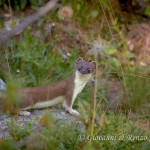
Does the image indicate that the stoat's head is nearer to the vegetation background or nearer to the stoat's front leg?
the vegetation background

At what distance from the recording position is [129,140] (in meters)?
2.79

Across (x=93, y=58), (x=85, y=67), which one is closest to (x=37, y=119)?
(x=85, y=67)

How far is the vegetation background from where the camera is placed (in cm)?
294

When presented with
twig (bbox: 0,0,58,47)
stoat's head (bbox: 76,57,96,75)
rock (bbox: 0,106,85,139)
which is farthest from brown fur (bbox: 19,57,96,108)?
twig (bbox: 0,0,58,47)

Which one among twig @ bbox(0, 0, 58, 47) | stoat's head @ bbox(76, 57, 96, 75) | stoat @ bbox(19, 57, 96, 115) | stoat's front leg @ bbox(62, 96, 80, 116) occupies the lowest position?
stoat's front leg @ bbox(62, 96, 80, 116)

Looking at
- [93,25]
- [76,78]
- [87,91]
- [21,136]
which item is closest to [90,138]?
[21,136]

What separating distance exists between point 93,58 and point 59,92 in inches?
112

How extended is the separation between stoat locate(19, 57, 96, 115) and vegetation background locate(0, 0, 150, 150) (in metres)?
0.20

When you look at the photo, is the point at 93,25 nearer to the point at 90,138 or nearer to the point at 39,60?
the point at 39,60

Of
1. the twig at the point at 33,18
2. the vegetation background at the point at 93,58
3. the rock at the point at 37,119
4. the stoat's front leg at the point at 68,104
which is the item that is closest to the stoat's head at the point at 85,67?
the vegetation background at the point at 93,58

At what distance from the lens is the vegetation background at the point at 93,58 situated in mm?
2938

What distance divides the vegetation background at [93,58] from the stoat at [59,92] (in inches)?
8.0

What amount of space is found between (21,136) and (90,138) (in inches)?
26.8

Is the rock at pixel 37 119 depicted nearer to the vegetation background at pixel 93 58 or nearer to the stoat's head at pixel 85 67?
the vegetation background at pixel 93 58
